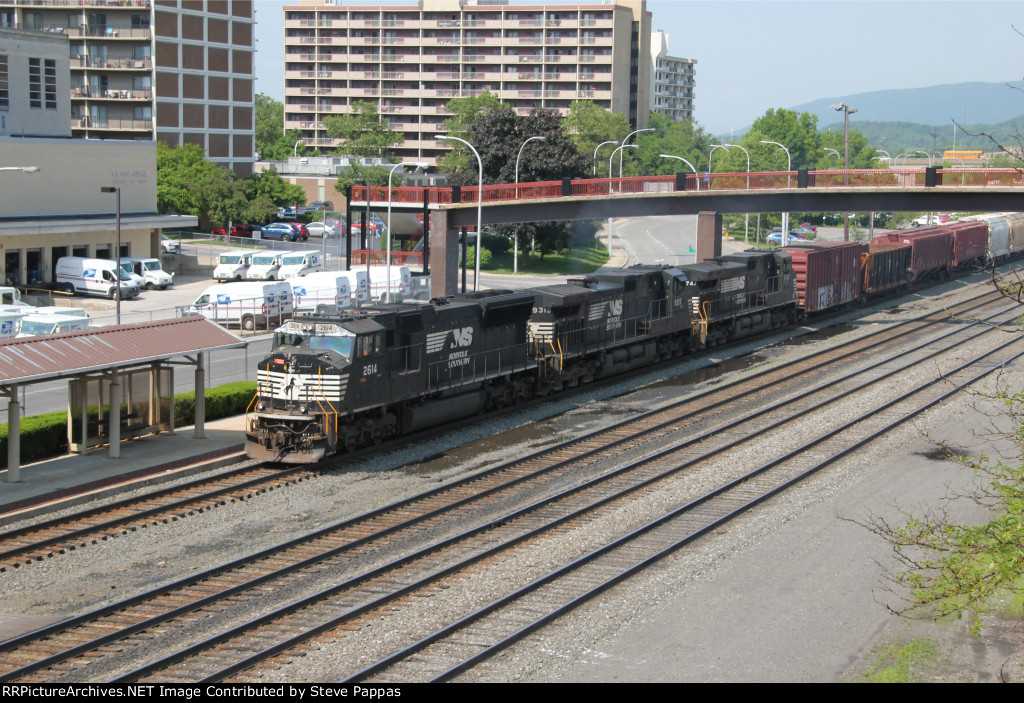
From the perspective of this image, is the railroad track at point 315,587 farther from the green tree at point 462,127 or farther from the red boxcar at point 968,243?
the green tree at point 462,127

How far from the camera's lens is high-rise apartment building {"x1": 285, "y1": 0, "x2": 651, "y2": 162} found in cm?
13462

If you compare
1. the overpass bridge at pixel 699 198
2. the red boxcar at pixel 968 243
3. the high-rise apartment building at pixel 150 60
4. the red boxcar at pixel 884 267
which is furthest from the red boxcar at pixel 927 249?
the high-rise apartment building at pixel 150 60

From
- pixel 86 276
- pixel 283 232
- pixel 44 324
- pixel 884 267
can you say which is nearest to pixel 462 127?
pixel 283 232

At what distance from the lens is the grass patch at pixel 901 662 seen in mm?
13609

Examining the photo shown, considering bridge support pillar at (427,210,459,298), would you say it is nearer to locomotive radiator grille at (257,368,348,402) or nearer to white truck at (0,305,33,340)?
white truck at (0,305,33,340)

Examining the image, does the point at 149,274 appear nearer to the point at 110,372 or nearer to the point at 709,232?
the point at 709,232

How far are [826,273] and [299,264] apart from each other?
32602mm

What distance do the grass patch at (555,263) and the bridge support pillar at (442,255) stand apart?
23850 millimetres

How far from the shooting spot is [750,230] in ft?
349

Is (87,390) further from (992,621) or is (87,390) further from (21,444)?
(992,621)

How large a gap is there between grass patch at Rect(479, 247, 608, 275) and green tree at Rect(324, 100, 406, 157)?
124 feet

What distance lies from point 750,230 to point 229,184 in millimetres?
53335

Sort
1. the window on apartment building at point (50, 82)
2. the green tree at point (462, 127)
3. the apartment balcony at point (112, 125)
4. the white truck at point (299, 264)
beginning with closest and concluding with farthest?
the window on apartment building at point (50, 82)
the white truck at point (299, 264)
the green tree at point (462, 127)
the apartment balcony at point (112, 125)

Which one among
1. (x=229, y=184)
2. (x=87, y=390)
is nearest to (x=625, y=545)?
(x=87, y=390)
